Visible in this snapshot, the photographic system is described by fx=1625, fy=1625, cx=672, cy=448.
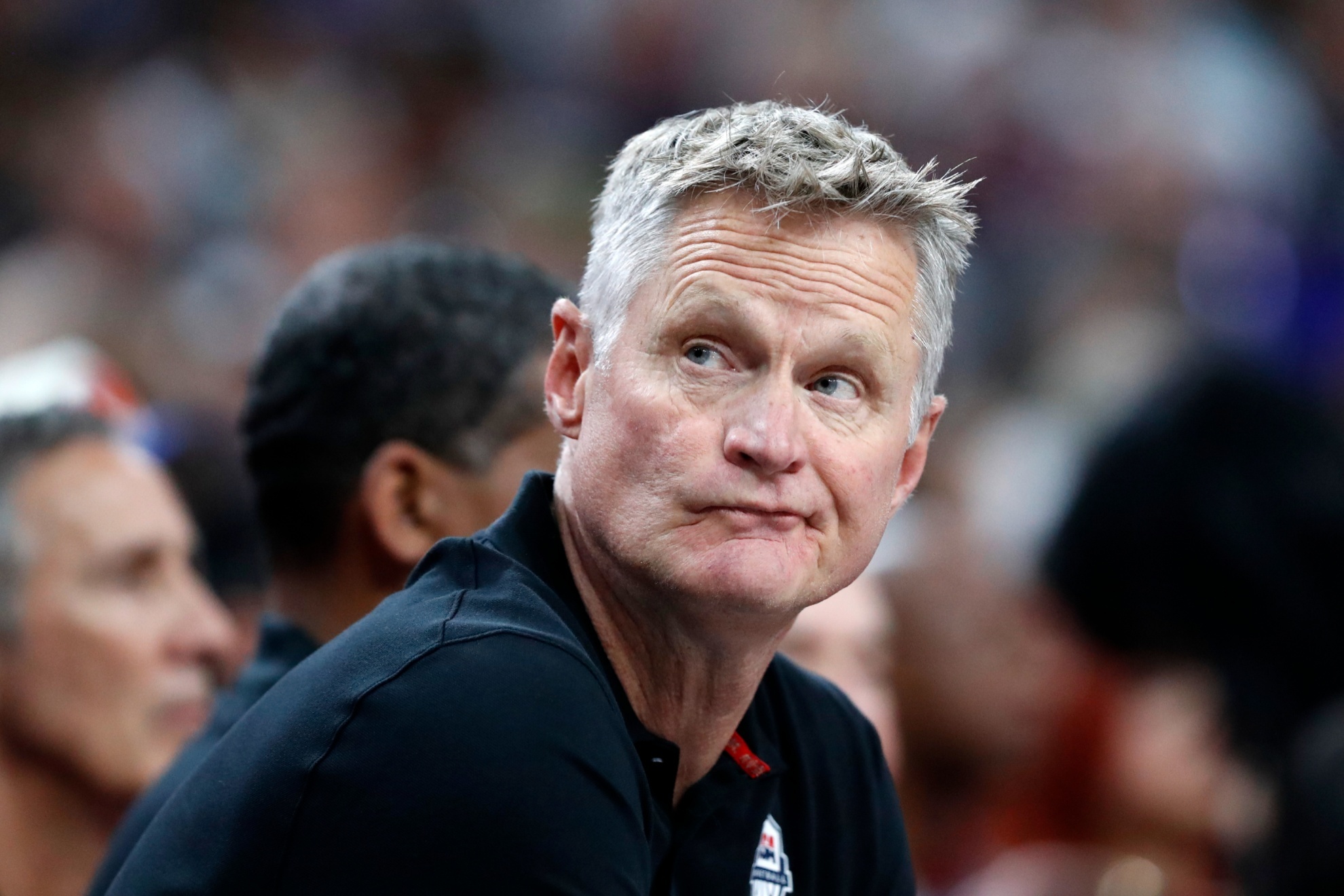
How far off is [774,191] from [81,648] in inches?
104

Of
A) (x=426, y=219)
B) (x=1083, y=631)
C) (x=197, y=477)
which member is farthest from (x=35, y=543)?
(x=426, y=219)

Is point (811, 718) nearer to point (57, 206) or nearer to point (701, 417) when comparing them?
point (701, 417)

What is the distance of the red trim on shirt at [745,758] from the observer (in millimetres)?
2588

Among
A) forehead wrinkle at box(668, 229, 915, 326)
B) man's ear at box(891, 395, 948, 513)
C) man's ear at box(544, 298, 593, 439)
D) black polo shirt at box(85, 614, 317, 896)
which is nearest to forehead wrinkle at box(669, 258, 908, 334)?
forehead wrinkle at box(668, 229, 915, 326)

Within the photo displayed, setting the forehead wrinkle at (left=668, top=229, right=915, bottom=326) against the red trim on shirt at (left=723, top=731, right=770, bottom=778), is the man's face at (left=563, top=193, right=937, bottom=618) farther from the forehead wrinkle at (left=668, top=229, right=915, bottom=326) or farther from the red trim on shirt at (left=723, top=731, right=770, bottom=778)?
the red trim on shirt at (left=723, top=731, right=770, bottom=778)

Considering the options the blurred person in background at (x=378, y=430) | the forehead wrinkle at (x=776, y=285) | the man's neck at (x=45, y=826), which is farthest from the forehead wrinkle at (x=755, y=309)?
the man's neck at (x=45, y=826)

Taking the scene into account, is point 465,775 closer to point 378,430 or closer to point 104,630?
point 378,430

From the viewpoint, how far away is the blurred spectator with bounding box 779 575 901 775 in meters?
4.18

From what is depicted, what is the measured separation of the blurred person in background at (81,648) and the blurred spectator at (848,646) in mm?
1565

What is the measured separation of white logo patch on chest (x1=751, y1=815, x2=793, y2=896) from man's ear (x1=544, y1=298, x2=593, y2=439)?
0.71 m

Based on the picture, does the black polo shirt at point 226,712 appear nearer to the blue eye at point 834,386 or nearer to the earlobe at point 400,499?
the earlobe at point 400,499

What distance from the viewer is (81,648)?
4180 mm

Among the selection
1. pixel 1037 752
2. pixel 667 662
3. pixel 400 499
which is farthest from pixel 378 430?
pixel 1037 752

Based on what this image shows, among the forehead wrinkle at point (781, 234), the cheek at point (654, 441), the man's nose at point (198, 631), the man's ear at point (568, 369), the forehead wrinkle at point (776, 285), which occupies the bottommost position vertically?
the man's nose at point (198, 631)
